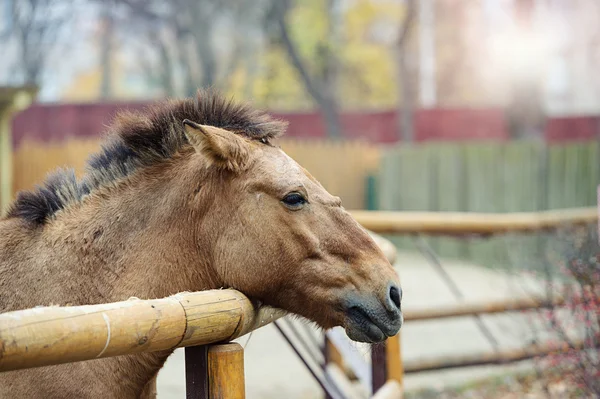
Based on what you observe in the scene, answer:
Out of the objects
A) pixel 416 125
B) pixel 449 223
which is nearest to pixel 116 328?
pixel 449 223

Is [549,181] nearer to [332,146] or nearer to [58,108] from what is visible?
[332,146]

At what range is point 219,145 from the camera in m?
2.63

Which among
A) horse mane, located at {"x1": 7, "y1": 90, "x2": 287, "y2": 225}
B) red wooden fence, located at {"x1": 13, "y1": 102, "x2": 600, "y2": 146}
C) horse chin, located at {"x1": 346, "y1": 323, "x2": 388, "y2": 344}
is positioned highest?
horse mane, located at {"x1": 7, "y1": 90, "x2": 287, "y2": 225}

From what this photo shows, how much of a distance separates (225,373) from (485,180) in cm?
1335

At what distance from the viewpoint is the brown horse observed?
8.57 feet

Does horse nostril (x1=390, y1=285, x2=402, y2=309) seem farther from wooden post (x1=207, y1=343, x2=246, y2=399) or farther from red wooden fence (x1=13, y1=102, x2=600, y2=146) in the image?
red wooden fence (x1=13, y1=102, x2=600, y2=146)

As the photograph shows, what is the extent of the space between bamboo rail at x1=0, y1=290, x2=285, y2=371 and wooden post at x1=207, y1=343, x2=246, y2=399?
0.04 metres

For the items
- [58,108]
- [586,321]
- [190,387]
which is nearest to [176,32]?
[58,108]

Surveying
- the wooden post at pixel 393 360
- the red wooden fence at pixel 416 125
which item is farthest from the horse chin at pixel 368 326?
the red wooden fence at pixel 416 125

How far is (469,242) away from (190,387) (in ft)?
43.6

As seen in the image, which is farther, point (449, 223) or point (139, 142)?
point (449, 223)

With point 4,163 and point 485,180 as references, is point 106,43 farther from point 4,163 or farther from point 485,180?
point 485,180

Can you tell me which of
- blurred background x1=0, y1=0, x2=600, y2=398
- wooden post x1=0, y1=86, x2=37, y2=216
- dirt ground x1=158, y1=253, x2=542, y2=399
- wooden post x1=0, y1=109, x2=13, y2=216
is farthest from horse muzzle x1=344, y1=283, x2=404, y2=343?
wooden post x1=0, y1=109, x2=13, y2=216

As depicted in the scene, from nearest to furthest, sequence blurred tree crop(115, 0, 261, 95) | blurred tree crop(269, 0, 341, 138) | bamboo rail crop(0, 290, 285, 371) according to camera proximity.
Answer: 1. bamboo rail crop(0, 290, 285, 371)
2. blurred tree crop(269, 0, 341, 138)
3. blurred tree crop(115, 0, 261, 95)
